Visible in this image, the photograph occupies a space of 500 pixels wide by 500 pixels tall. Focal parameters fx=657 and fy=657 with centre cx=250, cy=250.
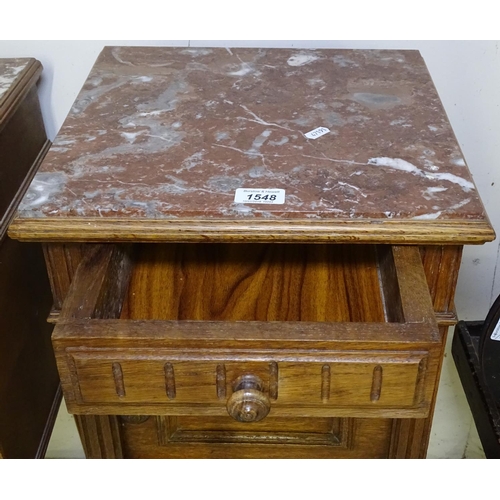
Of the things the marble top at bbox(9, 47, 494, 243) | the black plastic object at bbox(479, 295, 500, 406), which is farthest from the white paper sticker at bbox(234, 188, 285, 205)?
the black plastic object at bbox(479, 295, 500, 406)

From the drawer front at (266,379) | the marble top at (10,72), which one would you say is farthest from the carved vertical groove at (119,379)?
the marble top at (10,72)

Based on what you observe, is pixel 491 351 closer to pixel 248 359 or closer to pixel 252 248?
pixel 252 248

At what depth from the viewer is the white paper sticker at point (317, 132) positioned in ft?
2.78

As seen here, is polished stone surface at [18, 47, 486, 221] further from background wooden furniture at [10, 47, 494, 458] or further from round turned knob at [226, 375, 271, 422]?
round turned knob at [226, 375, 271, 422]

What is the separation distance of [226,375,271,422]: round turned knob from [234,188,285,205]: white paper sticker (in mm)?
190

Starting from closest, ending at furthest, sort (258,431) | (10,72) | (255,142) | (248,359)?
(248,359) < (255,142) < (258,431) < (10,72)

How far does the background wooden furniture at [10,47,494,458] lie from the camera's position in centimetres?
68

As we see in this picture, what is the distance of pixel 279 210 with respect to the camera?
0.71m

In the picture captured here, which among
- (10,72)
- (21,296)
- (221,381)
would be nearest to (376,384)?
(221,381)

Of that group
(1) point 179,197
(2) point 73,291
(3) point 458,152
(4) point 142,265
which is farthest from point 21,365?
(3) point 458,152

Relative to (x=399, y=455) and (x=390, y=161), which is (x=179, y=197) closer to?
(x=390, y=161)

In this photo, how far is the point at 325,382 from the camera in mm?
693

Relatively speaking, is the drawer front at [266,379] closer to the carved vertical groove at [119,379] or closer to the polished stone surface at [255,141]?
the carved vertical groove at [119,379]

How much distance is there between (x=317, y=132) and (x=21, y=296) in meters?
0.56
